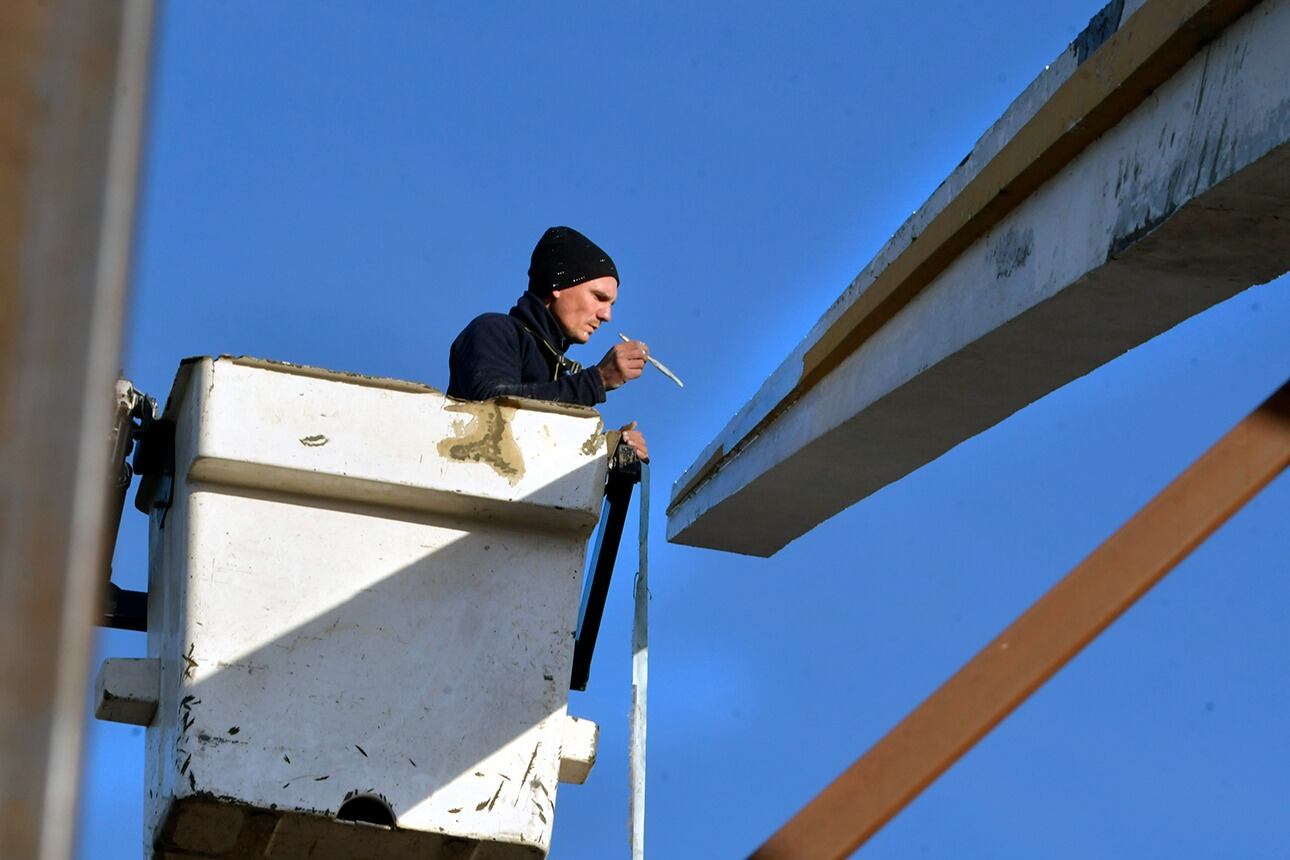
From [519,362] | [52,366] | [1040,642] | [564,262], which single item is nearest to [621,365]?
[519,362]

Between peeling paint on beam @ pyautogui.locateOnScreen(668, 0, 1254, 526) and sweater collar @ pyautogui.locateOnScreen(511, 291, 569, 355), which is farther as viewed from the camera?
sweater collar @ pyautogui.locateOnScreen(511, 291, 569, 355)

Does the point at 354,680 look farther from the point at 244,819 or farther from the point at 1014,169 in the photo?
the point at 1014,169

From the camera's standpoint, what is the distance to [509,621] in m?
3.19

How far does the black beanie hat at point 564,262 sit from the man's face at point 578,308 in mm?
21

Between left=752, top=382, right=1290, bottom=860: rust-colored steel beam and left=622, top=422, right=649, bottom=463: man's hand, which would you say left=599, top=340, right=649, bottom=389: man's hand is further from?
left=752, top=382, right=1290, bottom=860: rust-colored steel beam

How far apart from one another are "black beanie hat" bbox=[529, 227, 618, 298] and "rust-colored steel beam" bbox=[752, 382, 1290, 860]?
9.29ft

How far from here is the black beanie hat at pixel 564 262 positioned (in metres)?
4.57

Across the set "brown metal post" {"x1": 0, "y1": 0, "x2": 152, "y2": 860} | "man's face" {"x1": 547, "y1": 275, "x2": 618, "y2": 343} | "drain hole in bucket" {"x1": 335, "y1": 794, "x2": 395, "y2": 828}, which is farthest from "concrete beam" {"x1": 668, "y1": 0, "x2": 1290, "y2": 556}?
"brown metal post" {"x1": 0, "y1": 0, "x2": 152, "y2": 860}

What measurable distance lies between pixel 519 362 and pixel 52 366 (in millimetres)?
3879

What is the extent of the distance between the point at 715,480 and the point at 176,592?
5.66 ft

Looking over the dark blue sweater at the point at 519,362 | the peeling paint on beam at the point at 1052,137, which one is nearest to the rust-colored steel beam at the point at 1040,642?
the peeling paint on beam at the point at 1052,137

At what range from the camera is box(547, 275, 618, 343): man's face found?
4543mm

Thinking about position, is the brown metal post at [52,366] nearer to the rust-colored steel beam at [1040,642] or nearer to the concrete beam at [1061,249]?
the rust-colored steel beam at [1040,642]

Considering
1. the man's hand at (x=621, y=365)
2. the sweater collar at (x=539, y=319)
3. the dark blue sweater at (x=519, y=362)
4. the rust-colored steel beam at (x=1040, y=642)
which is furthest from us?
the sweater collar at (x=539, y=319)
